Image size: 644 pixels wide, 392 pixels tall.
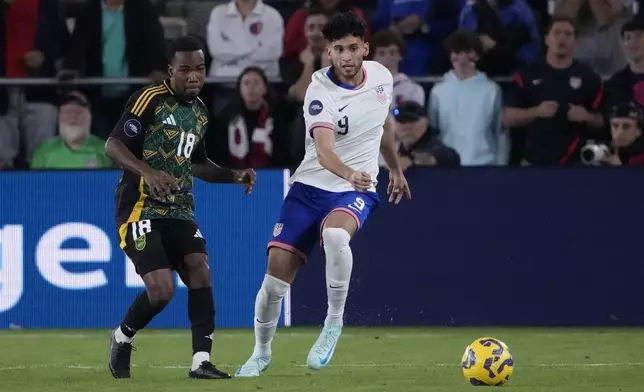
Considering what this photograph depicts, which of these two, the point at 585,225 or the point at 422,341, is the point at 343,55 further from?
the point at 585,225

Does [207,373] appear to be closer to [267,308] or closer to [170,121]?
[267,308]

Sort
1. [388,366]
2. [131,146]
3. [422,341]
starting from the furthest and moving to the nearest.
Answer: [422,341] < [388,366] < [131,146]

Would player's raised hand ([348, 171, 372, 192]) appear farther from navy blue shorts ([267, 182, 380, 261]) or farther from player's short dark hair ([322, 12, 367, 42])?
player's short dark hair ([322, 12, 367, 42])

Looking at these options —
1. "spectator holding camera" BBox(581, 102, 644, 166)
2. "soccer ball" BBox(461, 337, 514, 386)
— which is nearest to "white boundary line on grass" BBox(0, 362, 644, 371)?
"soccer ball" BBox(461, 337, 514, 386)

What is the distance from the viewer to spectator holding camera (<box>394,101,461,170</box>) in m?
13.2

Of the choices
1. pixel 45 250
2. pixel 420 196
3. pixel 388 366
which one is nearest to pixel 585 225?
pixel 420 196

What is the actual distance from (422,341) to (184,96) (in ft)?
13.0

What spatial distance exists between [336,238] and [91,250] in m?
4.93

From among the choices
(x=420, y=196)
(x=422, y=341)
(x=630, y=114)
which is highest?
(x=630, y=114)

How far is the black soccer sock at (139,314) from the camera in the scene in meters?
8.59

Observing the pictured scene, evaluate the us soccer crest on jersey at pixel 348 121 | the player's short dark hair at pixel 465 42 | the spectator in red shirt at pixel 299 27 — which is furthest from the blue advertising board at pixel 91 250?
the us soccer crest on jersey at pixel 348 121

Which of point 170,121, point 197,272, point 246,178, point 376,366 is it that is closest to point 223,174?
point 246,178

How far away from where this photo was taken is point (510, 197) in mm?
12906

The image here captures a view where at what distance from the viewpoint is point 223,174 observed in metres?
8.96
